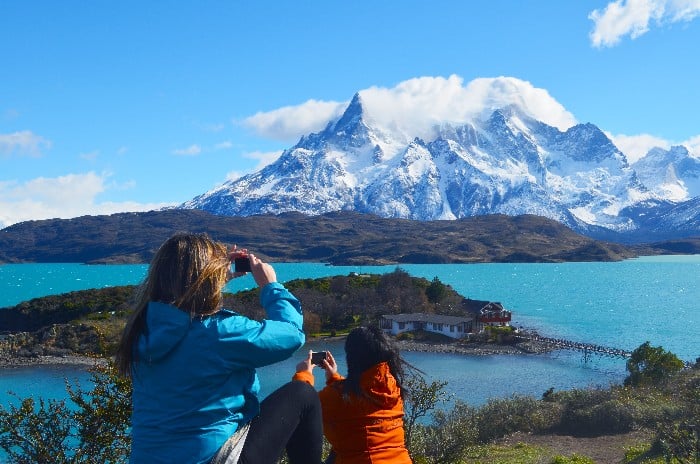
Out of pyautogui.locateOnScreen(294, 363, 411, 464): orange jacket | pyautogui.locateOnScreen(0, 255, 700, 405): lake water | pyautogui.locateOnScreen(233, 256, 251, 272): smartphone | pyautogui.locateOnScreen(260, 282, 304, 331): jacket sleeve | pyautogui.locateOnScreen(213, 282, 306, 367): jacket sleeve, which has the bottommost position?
pyautogui.locateOnScreen(0, 255, 700, 405): lake water

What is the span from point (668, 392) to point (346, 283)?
38604mm

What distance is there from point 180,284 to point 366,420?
1520 millimetres

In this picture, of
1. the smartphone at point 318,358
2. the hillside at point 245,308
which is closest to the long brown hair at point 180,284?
the smartphone at point 318,358

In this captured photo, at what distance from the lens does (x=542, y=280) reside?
11225 centimetres

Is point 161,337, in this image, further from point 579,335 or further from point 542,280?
point 542,280

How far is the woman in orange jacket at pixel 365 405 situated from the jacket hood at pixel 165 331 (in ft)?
4.28

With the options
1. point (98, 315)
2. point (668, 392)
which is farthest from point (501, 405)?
point (98, 315)

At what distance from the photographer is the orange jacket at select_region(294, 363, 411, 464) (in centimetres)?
365

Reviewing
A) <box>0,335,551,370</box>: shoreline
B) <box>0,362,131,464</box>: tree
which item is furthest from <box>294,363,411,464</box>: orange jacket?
<box>0,335,551,370</box>: shoreline

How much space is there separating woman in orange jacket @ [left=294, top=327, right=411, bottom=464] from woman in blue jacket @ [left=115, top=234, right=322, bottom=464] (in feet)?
2.93

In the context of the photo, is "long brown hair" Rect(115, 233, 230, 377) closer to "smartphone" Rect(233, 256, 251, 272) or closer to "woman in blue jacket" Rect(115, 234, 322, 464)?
"woman in blue jacket" Rect(115, 234, 322, 464)

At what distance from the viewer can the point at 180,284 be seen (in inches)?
106

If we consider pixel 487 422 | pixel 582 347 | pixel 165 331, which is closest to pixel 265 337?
pixel 165 331

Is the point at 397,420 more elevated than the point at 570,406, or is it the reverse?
the point at 397,420
